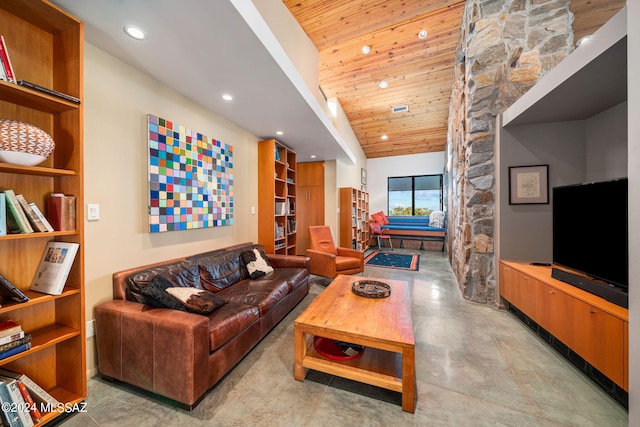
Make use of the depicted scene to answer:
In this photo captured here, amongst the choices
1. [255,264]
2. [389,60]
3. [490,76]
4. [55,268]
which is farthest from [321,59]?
[55,268]

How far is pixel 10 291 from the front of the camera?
1172 mm

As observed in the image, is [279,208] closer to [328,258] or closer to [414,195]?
[328,258]

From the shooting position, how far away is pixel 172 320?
1.41m

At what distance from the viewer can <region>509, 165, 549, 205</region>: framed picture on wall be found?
8.52 feet

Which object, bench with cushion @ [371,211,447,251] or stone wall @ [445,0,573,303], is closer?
stone wall @ [445,0,573,303]

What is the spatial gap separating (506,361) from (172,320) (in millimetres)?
2449

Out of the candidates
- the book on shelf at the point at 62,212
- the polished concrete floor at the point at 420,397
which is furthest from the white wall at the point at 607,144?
the book on shelf at the point at 62,212

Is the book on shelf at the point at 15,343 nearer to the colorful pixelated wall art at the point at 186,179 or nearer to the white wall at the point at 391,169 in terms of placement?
the colorful pixelated wall art at the point at 186,179

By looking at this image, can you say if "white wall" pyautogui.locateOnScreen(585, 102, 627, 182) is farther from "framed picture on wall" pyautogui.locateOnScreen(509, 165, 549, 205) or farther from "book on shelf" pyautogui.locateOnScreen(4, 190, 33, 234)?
"book on shelf" pyautogui.locateOnScreen(4, 190, 33, 234)

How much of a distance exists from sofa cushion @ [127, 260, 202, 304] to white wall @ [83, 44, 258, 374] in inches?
8.2

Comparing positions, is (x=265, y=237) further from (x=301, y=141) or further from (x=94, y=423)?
(x=94, y=423)

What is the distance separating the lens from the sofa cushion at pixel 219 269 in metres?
2.34

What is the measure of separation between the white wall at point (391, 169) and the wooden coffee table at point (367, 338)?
6500mm

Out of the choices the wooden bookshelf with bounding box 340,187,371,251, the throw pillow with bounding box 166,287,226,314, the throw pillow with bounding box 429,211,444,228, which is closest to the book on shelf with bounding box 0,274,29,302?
the throw pillow with bounding box 166,287,226,314
